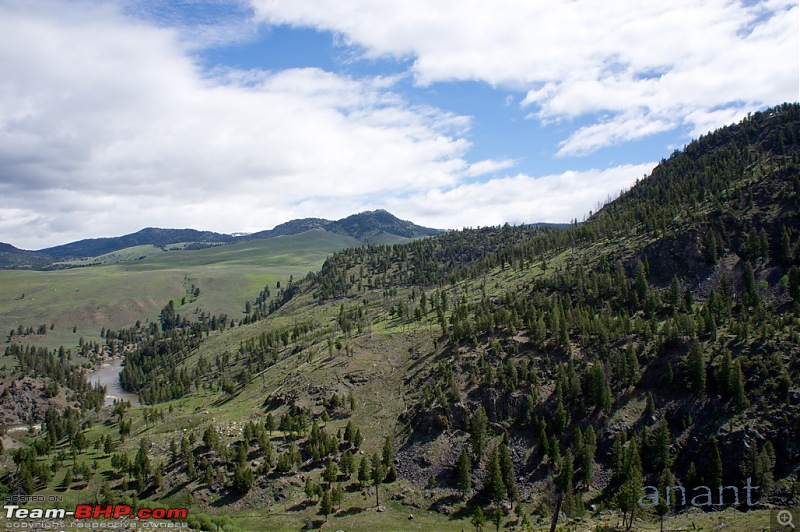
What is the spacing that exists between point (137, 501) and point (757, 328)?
14319 cm

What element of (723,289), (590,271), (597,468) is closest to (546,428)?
(597,468)

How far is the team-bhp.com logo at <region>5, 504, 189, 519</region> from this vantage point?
67.8 metres

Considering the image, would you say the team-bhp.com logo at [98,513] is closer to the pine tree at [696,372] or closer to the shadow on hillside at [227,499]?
the shadow on hillside at [227,499]

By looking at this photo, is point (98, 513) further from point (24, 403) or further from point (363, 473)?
point (24, 403)

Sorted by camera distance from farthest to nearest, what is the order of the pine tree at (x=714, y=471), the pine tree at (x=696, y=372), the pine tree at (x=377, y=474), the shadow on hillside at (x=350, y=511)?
1. the pine tree at (x=696, y=372)
2. the pine tree at (x=377, y=474)
3. the shadow on hillside at (x=350, y=511)
4. the pine tree at (x=714, y=471)

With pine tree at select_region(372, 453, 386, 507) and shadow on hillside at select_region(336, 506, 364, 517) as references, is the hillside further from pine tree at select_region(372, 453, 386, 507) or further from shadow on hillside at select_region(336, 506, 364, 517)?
pine tree at select_region(372, 453, 386, 507)

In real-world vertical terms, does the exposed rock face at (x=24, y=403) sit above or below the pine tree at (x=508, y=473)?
below

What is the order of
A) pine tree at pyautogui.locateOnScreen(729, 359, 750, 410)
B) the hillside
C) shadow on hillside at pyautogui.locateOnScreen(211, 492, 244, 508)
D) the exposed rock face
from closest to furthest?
the hillside, shadow on hillside at pyautogui.locateOnScreen(211, 492, 244, 508), pine tree at pyautogui.locateOnScreen(729, 359, 750, 410), the exposed rock face

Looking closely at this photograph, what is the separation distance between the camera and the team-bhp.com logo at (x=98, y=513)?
2670 inches

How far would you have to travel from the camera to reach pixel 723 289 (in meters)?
144

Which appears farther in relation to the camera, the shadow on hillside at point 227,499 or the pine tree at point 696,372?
the pine tree at point 696,372

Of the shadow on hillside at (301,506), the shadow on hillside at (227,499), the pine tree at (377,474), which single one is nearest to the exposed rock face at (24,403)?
the shadow on hillside at (227,499)

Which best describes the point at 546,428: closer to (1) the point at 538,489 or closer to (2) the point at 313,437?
(1) the point at 538,489

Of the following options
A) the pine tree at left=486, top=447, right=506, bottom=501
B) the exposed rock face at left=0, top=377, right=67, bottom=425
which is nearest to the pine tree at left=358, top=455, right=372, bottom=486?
the pine tree at left=486, top=447, right=506, bottom=501
